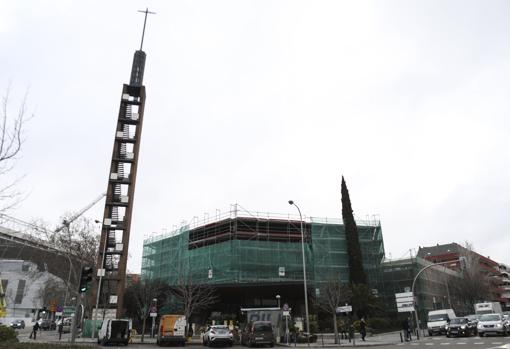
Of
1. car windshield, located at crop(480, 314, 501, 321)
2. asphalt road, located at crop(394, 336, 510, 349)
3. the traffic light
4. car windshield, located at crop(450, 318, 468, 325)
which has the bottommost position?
asphalt road, located at crop(394, 336, 510, 349)

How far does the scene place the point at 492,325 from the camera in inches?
1223

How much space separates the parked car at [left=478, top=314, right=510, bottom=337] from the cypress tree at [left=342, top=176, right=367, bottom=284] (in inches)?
639

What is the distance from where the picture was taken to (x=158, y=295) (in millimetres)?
49281

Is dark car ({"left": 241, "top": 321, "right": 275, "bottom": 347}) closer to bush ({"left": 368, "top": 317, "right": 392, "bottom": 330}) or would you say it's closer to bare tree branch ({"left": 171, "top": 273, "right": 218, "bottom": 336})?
bare tree branch ({"left": 171, "top": 273, "right": 218, "bottom": 336})

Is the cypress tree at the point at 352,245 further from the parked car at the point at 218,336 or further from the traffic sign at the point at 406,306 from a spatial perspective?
the parked car at the point at 218,336

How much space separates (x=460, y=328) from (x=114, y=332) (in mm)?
26656


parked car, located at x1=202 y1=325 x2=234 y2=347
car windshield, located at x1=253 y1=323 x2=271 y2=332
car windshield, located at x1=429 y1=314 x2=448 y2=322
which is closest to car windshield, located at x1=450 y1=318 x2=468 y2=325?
car windshield, located at x1=429 y1=314 x2=448 y2=322

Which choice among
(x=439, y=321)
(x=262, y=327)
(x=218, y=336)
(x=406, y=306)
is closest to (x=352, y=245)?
(x=439, y=321)

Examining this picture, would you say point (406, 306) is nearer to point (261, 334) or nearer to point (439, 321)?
point (439, 321)

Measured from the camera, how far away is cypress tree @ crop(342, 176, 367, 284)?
47.8 m

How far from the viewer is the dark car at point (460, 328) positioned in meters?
33.3

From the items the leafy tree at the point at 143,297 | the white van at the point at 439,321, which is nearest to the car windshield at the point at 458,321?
the white van at the point at 439,321

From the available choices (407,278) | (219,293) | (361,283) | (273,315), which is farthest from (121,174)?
(407,278)

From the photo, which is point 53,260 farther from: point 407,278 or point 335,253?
point 407,278
